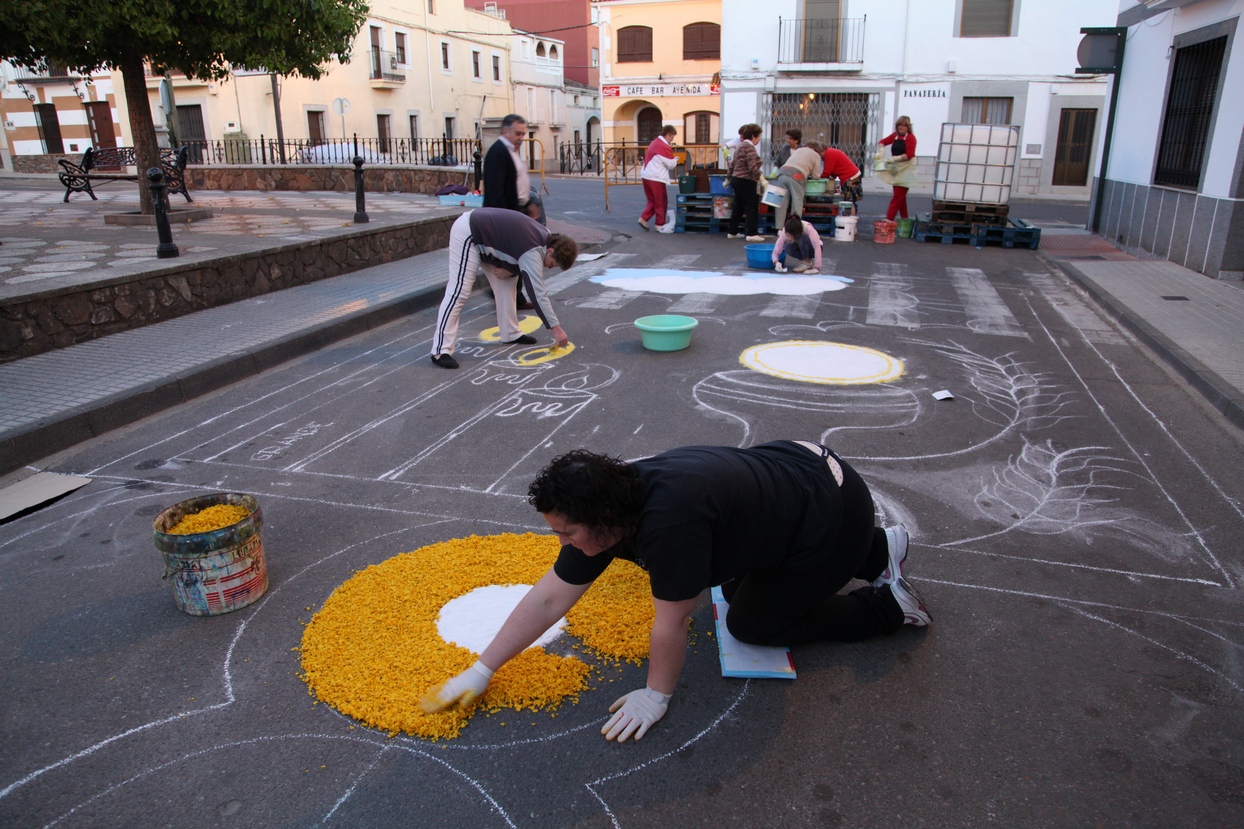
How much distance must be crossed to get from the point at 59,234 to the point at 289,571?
927 centimetres

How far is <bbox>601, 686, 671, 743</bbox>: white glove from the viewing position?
2568 millimetres

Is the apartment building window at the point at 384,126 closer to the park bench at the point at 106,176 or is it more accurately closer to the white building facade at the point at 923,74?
the park bench at the point at 106,176

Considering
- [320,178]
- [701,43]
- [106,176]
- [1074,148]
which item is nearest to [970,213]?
[1074,148]

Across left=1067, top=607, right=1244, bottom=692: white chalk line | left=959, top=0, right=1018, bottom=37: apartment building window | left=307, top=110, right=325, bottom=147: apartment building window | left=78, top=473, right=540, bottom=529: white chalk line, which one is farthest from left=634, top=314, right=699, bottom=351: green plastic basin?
left=307, top=110, right=325, bottom=147: apartment building window

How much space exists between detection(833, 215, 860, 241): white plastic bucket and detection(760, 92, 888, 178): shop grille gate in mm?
11991

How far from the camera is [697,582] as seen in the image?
237 centimetres

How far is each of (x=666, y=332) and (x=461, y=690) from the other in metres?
4.32

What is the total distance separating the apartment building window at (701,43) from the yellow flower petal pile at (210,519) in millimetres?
32837

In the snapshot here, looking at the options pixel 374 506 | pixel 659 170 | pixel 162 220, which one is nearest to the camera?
pixel 374 506

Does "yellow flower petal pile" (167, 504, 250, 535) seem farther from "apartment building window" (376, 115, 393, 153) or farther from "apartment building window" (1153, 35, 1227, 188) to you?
"apartment building window" (376, 115, 393, 153)

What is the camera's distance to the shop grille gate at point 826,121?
2392 cm

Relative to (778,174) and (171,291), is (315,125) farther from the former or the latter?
(171,291)

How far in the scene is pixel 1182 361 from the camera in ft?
20.3

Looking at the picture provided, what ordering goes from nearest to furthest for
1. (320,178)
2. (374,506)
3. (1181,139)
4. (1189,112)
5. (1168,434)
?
1. (374,506)
2. (1168,434)
3. (1189,112)
4. (1181,139)
5. (320,178)
